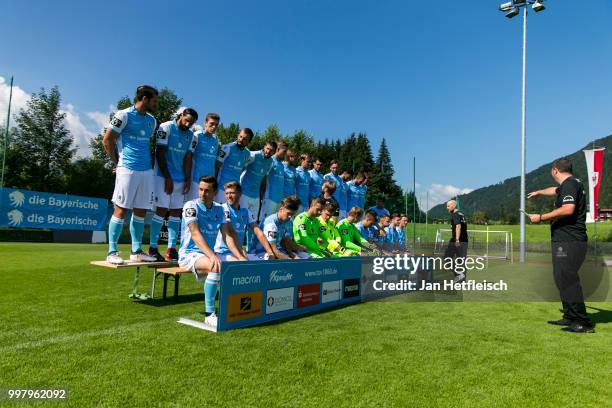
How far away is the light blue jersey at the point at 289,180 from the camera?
31.5ft

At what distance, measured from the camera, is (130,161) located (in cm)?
539

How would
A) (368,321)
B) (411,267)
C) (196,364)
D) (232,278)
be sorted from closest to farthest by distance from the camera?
(196,364) → (232,278) → (368,321) → (411,267)

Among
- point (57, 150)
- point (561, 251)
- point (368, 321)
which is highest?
point (57, 150)

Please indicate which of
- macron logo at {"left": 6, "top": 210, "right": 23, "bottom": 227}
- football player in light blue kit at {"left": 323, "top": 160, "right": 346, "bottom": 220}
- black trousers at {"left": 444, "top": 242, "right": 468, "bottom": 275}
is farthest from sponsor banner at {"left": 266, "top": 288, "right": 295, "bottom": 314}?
macron logo at {"left": 6, "top": 210, "right": 23, "bottom": 227}

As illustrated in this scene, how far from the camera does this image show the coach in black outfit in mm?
5219

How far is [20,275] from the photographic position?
757 centimetres

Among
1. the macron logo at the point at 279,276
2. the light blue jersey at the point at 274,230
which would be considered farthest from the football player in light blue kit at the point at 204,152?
the macron logo at the point at 279,276

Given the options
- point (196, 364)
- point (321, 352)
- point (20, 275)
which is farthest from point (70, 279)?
point (321, 352)

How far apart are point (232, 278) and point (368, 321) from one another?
2.06 metres

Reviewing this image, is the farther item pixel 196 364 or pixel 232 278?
pixel 232 278

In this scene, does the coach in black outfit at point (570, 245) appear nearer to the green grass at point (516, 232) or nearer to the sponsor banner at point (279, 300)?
the sponsor banner at point (279, 300)

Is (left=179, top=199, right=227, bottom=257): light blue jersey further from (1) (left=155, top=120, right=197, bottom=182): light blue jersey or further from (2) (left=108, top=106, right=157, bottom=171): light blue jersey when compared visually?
(1) (left=155, top=120, right=197, bottom=182): light blue jersey

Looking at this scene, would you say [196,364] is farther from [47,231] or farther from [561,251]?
[47,231]

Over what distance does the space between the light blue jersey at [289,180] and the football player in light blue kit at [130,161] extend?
4.36 m
